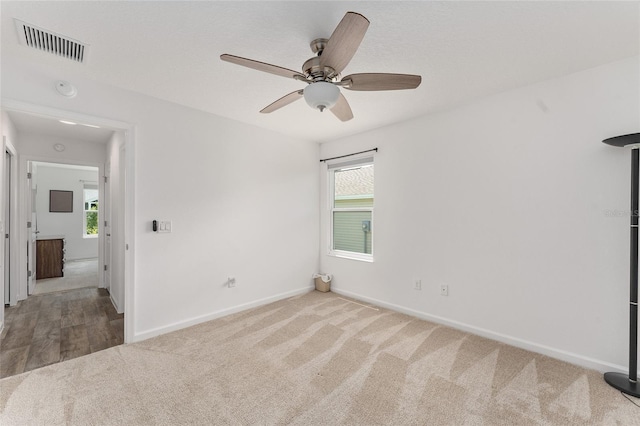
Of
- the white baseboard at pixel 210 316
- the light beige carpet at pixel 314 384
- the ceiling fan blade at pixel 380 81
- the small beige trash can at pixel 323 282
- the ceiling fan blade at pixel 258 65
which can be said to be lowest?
the light beige carpet at pixel 314 384

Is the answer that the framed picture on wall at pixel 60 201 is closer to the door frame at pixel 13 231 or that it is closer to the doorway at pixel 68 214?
the doorway at pixel 68 214

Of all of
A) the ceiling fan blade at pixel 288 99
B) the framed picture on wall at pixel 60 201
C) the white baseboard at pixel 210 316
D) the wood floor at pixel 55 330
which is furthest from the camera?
the framed picture on wall at pixel 60 201

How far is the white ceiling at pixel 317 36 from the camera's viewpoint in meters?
1.59

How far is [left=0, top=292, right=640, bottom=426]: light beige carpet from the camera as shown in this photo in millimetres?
1706

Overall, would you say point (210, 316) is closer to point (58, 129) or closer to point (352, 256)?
point (352, 256)

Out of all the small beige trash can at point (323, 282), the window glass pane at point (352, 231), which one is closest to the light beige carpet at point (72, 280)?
the small beige trash can at point (323, 282)

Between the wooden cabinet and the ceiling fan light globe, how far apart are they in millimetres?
6255

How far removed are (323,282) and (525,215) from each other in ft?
8.79

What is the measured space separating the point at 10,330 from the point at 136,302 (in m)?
1.52

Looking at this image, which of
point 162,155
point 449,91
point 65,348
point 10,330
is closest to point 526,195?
point 449,91

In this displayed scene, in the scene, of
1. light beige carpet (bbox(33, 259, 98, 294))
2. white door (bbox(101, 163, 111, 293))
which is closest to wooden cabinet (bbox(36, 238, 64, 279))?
light beige carpet (bbox(33, 259, 98, 294))

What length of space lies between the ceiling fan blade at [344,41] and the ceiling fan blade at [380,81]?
0.12 m

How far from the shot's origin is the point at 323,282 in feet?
13.9

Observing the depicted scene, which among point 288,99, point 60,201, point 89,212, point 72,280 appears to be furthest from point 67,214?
point 288,99
